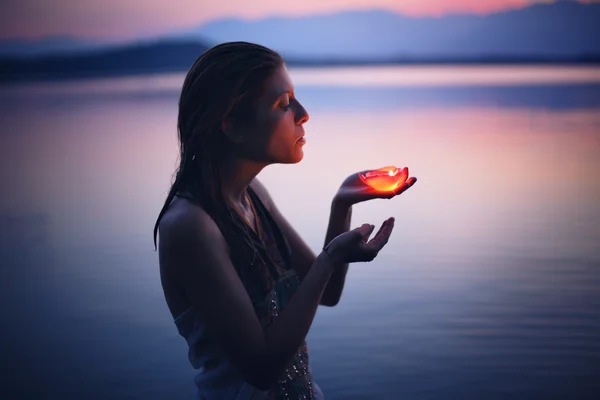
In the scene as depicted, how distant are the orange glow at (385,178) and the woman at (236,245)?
0.34 feet

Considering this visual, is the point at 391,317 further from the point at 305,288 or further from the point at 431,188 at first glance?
the point at 431,188

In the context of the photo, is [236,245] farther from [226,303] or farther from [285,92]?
[285,92]

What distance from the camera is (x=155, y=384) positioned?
11.5ft

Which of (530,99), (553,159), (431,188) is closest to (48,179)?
(431,188)

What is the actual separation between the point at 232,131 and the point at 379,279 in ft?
10.5

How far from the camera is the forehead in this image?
1.60m

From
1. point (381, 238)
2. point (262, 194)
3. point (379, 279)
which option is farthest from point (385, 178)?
point (379, 279)

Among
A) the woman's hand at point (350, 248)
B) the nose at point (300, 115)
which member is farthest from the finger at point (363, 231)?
the nose at point (300, 115)

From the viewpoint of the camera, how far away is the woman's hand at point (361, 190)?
5.74 feet

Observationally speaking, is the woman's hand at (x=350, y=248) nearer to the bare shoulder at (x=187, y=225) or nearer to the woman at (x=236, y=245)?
the woman at (x=236, y=245)

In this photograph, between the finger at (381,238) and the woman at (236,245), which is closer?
the woman at (236,245)

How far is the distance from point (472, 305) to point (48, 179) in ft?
17.9

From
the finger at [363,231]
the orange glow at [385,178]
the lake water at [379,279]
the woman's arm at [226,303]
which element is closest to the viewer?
the woman's arm at [226,303]

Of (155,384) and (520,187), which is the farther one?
(520,187)
